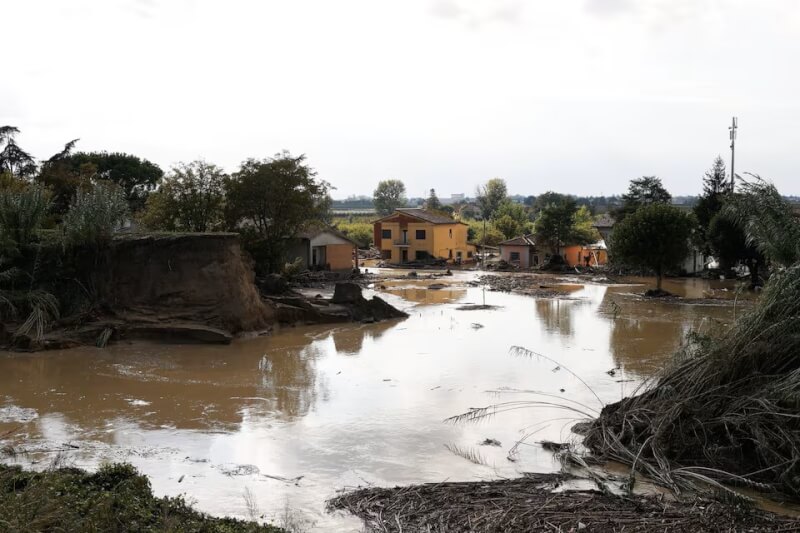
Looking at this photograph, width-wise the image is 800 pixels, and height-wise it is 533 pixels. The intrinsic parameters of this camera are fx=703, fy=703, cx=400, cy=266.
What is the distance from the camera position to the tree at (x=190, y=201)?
106 feet

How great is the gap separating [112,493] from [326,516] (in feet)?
8.53

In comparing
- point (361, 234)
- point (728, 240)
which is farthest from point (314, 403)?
point (361, 234)

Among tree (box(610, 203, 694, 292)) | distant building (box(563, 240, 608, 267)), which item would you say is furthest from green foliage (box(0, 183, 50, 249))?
distant building (box(563, 240, 608, 267))

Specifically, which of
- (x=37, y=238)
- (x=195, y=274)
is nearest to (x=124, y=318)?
(x=195, y=274)

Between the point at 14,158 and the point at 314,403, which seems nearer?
the point at 314,403

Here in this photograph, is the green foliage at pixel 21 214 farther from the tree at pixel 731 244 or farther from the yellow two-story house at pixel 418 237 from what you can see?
the yellow two-story house at pixel 418 237

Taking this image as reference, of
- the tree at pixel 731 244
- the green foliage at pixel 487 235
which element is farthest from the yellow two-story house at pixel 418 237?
the tree at pixel 731 244

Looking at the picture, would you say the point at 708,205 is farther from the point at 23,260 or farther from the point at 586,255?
the point at 23,260

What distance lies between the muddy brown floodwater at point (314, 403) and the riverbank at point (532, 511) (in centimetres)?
61

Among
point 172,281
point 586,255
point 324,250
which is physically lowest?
point 172,281

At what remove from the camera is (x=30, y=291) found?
21.6m

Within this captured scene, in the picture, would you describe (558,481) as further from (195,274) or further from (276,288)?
(276,288)

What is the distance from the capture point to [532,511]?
8398mm

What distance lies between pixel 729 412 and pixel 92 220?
19.3 metres
